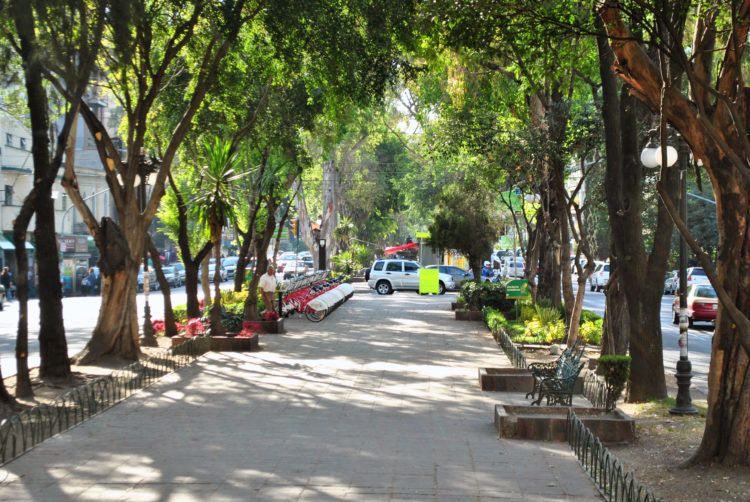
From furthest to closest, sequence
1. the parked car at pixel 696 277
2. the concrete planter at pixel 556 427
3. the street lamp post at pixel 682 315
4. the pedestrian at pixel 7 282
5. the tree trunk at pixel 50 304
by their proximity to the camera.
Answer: the pedestrian at pixel 7 282 < the parked car at pixel 696 277 < the tree trunk at pixel 50 304 < the street lamp post at pixel 682 315 < the concrete planter at pixel 556 427

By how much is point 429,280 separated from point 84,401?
117 feet

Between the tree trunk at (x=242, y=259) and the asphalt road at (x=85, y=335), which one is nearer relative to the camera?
the asphalt road at (x=85, y=335)

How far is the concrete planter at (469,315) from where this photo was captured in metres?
30.8

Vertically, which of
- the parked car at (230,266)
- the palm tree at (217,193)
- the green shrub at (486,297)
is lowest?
the green shrub at (486,297)

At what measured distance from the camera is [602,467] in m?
8.36

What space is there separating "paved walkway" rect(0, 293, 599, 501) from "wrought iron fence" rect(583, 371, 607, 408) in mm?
1438

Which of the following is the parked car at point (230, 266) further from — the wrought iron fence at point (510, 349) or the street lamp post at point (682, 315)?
the street lamp post at point (682, 315)

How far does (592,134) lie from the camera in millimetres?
18828

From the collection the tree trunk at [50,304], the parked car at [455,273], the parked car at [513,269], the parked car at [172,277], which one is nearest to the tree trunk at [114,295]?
the tree trunk at [50,304]

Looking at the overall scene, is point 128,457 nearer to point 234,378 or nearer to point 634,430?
point 634,430

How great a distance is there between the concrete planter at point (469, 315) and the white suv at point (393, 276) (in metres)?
17.9

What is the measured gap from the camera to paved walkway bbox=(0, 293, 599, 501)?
322 inches

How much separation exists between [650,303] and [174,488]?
760cm

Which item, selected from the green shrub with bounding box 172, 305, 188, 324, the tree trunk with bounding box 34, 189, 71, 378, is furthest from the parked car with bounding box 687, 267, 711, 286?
the tree trunk with bounding box 34, 189, 71, 378
